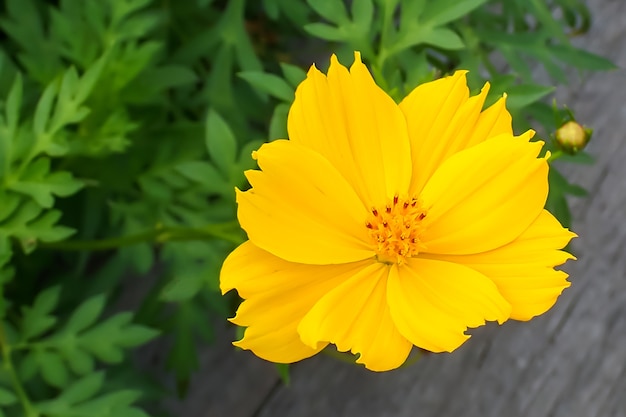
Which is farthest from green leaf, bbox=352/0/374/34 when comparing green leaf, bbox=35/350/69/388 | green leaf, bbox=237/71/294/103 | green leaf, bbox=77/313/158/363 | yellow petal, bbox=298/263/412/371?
green leaf, bbox=35/350/69/388

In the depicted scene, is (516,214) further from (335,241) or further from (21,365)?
(21,365)

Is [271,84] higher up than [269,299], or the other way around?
[271,84]

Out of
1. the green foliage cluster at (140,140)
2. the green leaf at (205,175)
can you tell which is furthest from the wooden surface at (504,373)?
the green leaf at (205,175)

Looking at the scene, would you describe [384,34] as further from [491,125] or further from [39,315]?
[39,315]

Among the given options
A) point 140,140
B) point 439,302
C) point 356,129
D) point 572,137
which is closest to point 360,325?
point 439,302

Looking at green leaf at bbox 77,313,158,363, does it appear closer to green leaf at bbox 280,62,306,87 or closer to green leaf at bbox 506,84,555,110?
green leaf at bbox 280,62,306,87

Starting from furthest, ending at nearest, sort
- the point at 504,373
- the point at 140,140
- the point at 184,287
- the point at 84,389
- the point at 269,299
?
the point at 504,373
the point at 140,140
the point at 84,389
the point at 184,287
the point at 269,299
